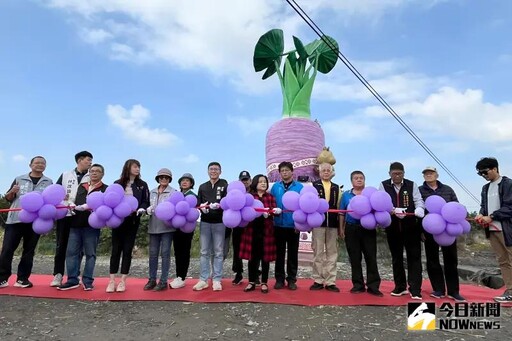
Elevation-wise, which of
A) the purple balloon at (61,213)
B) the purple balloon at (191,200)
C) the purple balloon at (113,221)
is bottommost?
the purple balloon at (113,221)

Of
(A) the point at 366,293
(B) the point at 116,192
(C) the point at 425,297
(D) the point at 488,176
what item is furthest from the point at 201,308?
(D) the point at 488,176

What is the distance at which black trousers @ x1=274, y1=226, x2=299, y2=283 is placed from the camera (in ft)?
14.6

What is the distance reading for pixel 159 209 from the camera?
418 centimetres

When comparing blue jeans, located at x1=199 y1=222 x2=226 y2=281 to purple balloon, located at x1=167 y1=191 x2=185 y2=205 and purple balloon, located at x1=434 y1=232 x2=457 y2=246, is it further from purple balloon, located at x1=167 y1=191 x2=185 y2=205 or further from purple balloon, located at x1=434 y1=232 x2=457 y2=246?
purple balloon, located at x1=434 y1=232 x2=457 y2=246

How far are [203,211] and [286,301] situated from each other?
1.38 meters

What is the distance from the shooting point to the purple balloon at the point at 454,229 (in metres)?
3.93

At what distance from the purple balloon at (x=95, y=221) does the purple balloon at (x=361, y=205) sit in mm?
2755

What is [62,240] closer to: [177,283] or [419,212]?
[177,283]

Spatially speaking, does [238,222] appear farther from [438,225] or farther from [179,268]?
[438,225]

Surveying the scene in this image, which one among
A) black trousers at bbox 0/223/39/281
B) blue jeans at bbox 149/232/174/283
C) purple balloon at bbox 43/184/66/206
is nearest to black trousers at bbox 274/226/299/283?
blue jeans at bbox 149/232/174/283

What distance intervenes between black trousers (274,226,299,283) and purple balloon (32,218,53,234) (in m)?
2.61

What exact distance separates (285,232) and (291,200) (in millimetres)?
518

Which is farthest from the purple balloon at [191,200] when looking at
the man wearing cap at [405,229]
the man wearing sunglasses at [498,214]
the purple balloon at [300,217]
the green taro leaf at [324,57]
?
the green taro leaf at [324,57]

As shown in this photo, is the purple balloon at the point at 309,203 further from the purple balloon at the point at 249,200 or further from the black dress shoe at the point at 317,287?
the black dress shoe at the point at 317,287
